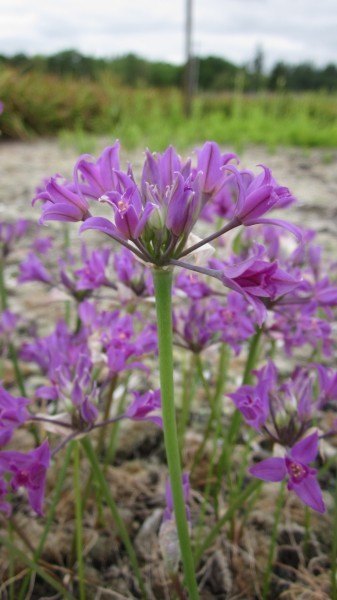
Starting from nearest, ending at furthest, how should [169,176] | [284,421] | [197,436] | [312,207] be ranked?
[169,176]
[284,421]
[197,436]
[312,207]

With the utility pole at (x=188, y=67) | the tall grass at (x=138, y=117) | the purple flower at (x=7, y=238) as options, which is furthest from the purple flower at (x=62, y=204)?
the utility pole at (x=188, y=67)

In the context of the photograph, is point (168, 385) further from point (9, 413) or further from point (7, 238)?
point (7, 238)

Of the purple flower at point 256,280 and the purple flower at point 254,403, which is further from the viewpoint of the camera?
the purple flower at point 254,403

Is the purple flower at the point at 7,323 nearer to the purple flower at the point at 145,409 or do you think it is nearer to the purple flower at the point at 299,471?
the purple flower at the point at 145,409

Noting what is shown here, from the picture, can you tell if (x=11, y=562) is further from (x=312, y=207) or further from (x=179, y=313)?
(x=312, y=207)

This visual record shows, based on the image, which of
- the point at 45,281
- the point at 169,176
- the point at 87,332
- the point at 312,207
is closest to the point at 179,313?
the point at 87,332

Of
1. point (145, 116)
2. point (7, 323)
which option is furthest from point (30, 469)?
point (145, 116)
